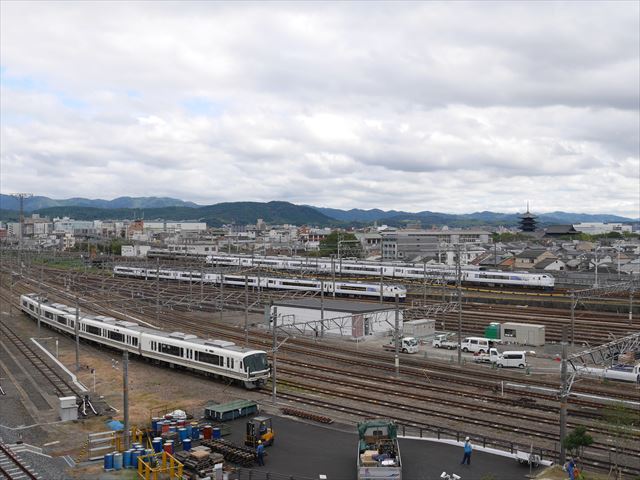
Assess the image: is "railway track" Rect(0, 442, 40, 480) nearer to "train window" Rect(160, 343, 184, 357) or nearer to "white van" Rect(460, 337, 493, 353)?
"train window" Rect(160, 343, 184, 357)

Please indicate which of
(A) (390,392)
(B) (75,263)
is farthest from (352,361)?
(B) (75,263)

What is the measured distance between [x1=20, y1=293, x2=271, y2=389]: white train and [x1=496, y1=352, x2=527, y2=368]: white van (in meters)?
12.9

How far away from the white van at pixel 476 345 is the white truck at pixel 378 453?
728 inches

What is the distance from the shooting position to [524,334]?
38719 mm

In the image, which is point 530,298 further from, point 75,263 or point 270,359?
point 75,263

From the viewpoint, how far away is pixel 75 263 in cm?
10956

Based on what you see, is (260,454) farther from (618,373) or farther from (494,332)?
(494,332)

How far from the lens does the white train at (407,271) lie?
6041 centimetres

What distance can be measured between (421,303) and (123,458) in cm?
4056

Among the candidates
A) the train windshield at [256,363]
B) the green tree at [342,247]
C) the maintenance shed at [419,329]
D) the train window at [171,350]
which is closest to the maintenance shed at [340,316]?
the maintenance shed at [419,329]

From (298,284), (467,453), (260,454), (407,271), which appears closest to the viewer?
(467,453)

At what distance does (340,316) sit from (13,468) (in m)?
26.1

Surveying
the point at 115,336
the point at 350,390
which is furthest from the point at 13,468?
the point at 115,336

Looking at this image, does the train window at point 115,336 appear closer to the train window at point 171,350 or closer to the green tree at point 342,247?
the train window at point 171,350
